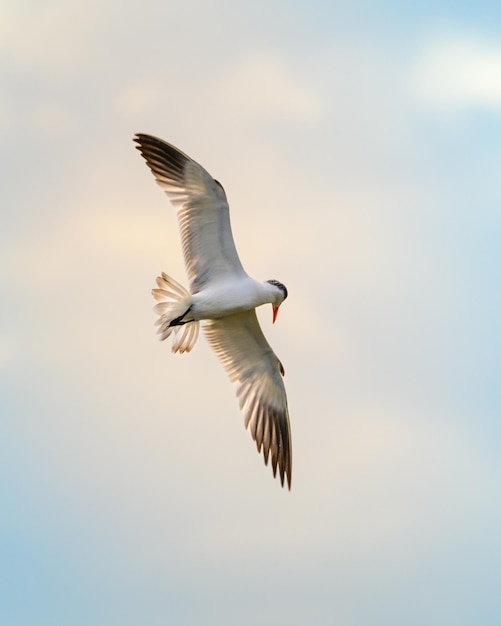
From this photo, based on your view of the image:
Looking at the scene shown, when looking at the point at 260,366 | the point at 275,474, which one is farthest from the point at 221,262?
the point at 275,474

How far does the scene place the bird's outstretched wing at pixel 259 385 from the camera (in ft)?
55.3

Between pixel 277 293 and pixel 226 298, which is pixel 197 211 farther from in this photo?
pixel 277 293

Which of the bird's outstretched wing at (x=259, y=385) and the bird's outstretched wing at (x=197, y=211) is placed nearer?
the bird's outstretched wing at (x=197, y=211)

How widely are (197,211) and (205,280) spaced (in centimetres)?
92

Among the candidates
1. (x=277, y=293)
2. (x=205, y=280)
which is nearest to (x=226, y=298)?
(x=205, y=280)

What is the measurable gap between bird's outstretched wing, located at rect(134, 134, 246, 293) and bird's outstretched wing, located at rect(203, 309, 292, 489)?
1052mm

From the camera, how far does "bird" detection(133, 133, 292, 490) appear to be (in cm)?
1557

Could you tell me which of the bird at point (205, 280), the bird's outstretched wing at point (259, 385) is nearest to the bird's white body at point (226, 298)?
the bird at point (205, 280)

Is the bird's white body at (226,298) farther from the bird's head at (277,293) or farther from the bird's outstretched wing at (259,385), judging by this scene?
the bird's outstretched wing at (259,385)

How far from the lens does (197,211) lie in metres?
15.6

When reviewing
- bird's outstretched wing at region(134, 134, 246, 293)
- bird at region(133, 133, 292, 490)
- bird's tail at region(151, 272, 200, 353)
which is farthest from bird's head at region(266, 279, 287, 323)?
bird's tail at region(151, 272, 200, 353)

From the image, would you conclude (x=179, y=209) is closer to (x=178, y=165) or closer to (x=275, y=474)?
(x=178, y=165)

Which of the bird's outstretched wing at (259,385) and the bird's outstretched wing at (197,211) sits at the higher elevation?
the bird's outstretched wing at (197,211)

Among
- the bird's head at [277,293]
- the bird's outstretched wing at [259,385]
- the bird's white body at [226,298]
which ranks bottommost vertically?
the bird's outstretched wing at [259,385]
